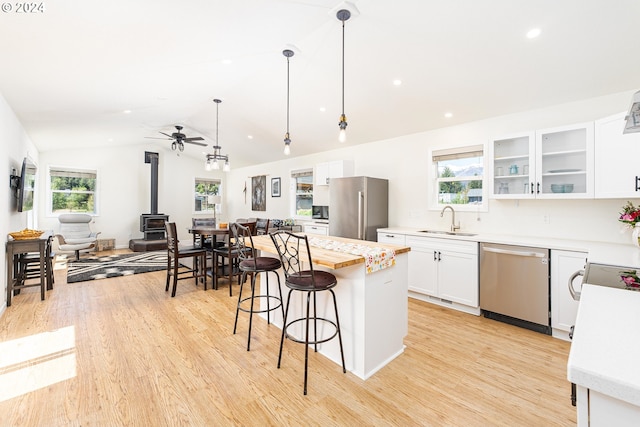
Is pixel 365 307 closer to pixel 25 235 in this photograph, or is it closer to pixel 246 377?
pixel 246 377

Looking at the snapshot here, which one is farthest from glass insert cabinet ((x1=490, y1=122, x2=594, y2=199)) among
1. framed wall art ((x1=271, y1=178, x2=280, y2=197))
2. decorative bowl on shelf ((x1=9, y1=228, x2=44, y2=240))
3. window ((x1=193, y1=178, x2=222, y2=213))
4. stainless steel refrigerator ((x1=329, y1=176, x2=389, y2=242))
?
window ((x1=193, y1=178, x2=222, y2=213))

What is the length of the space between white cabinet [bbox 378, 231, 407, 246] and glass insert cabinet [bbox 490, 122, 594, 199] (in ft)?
4.05

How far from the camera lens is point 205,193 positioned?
374 inches

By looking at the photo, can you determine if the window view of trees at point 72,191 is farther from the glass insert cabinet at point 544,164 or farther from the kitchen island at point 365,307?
the glass insert cabinet at point 544,164

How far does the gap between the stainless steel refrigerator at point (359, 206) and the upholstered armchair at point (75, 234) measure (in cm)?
578

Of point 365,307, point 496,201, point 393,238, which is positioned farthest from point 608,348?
point 393,238

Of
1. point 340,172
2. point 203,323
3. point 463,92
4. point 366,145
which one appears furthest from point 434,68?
point 203,323

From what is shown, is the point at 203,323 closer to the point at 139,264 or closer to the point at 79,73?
the point at 79,73

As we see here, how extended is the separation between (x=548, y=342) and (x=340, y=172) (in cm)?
379

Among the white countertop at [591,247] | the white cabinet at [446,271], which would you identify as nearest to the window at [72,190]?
the white cabinet at [446,271]

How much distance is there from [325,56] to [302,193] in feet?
12.7

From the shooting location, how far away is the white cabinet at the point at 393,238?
13.2ft

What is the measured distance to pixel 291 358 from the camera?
2418mm

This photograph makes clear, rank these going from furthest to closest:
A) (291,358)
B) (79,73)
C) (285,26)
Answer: (79,73), (285,26), (291,358)
